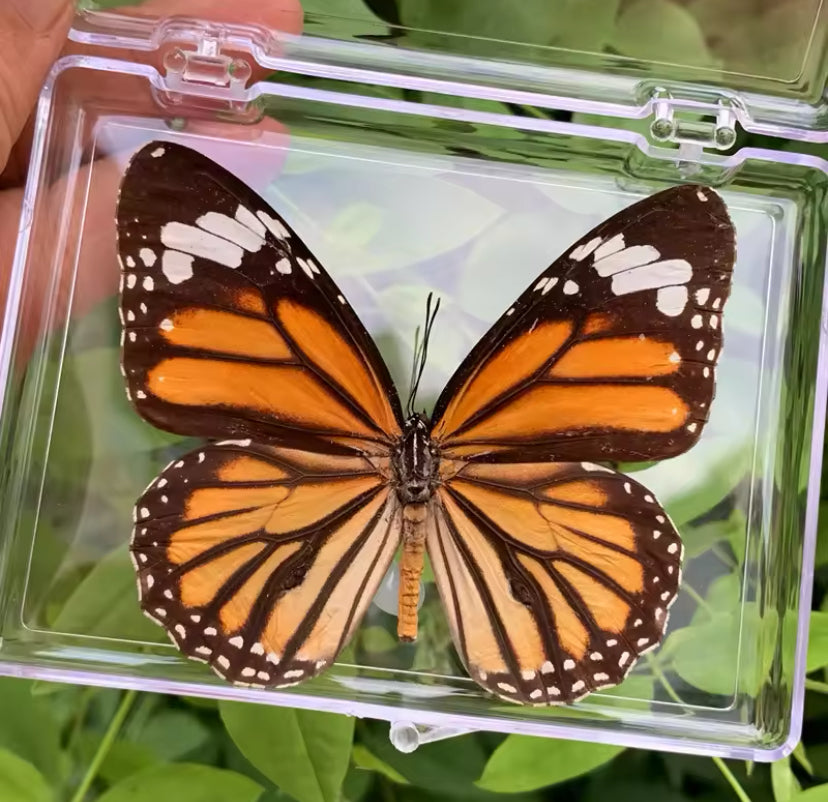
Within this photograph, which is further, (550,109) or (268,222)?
(550,109)

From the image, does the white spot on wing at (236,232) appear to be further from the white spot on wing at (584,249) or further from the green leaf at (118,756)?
the green leaf at (118,756)

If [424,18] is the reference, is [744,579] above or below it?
below

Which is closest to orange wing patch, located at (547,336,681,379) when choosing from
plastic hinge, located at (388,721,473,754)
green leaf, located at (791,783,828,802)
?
plastic hinge, located at (388,721,473,754)

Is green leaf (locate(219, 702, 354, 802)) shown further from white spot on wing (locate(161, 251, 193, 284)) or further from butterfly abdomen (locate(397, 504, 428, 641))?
white spot on wing (locate(161, 251, 193, 284))

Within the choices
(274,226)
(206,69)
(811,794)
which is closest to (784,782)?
(811,794)

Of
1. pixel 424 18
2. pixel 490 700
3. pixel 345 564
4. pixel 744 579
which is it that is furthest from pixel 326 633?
pixel 424 18

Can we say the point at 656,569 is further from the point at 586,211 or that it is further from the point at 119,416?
the point at 119,416

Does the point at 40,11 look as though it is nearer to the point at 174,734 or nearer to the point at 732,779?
the point at 174,734
